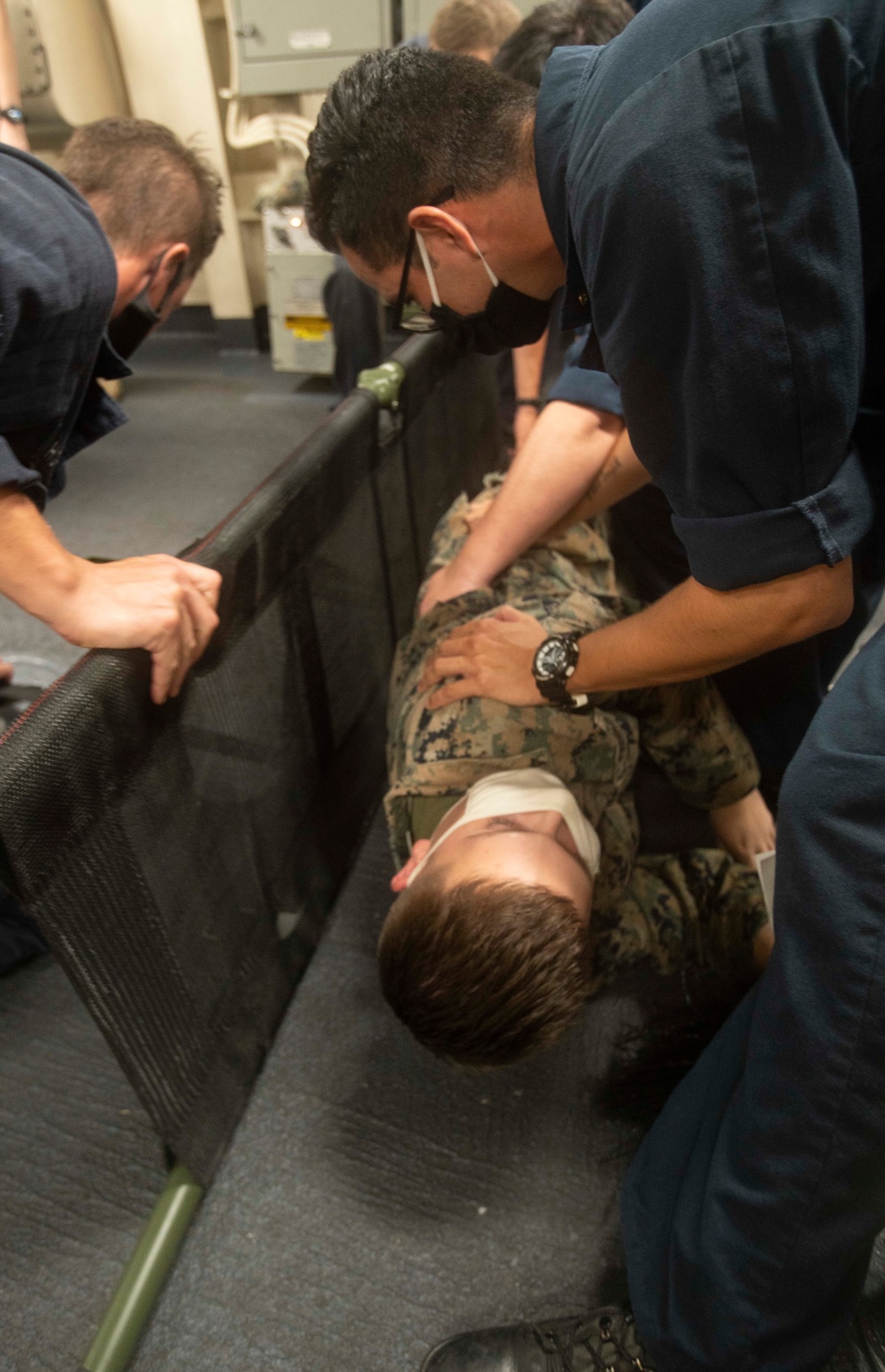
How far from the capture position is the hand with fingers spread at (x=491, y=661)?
1143 mm

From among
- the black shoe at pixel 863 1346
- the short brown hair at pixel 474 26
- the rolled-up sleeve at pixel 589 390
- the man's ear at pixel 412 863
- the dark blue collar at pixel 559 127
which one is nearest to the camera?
the dark blue collar at pixel 559 127

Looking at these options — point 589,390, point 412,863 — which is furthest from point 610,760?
point 589,390

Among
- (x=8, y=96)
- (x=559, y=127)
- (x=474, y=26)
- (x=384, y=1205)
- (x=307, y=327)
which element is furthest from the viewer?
(x=307, y=327)

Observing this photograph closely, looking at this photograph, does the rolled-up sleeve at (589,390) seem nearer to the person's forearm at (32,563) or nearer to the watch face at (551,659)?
the watch face at (551,659)

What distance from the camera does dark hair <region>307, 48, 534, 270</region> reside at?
32.2 inches

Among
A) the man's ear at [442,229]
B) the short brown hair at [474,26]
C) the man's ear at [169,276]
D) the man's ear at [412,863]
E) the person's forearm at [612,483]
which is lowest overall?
the man's ear at [412,863]

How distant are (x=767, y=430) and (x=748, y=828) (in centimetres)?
98

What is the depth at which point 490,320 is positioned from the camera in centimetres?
99

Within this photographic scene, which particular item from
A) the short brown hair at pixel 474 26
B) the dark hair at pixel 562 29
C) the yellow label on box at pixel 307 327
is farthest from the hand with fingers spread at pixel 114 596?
the yellow label on box at pixel 307 327

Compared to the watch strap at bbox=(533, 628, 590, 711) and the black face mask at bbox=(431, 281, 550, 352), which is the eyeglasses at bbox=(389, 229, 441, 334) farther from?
the watch strap at bbox=(533, 628, 590, 711)

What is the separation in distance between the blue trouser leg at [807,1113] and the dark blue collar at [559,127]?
526 mm

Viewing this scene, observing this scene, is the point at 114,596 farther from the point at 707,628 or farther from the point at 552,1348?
the point at 552,1348

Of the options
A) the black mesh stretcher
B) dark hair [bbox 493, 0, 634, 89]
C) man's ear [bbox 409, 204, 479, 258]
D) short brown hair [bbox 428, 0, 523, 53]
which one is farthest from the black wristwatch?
short brown hair [bbox 428, 0, 523, 53]

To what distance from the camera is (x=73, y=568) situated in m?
0.88
